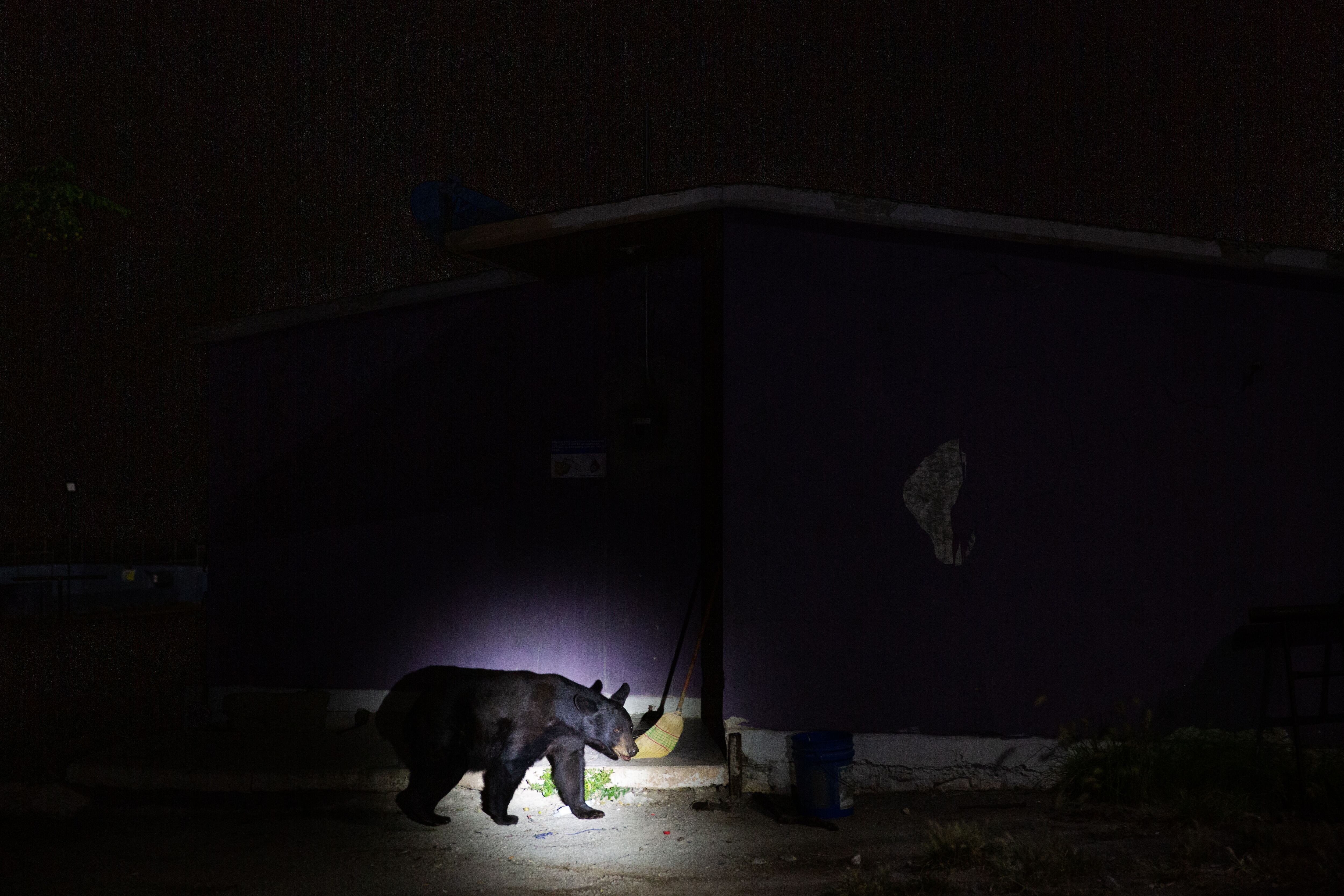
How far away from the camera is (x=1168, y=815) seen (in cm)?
615

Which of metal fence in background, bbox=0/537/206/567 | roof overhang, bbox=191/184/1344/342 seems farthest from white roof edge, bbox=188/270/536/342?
metal fence in background, bbox=0/537/206/567

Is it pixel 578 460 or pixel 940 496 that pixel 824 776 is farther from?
pixel 578 460

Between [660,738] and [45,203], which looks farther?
[45,203]

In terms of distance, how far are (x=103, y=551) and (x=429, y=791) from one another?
90.2ft

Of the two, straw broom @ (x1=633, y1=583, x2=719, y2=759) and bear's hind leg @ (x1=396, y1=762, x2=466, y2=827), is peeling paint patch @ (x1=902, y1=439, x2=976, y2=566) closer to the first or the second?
straw broom @ (x1=633, y1=583, x2=719, y2=759)

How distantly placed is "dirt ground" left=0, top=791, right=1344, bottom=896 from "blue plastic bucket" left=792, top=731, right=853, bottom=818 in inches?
6.0

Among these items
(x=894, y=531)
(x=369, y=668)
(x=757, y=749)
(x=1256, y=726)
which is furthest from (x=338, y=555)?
(x=1256, y=726)

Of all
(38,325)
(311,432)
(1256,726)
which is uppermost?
(38,325)

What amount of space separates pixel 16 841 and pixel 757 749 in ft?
16.3

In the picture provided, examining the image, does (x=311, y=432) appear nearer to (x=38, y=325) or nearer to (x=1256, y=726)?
(x=1256, y=726)

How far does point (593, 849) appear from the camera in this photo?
579 cm

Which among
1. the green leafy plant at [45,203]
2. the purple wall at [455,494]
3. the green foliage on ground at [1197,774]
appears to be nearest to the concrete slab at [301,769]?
the purple wall at [455,494]

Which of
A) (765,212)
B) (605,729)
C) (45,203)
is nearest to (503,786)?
(605,729)

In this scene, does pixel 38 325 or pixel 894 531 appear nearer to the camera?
pixel 894 531
